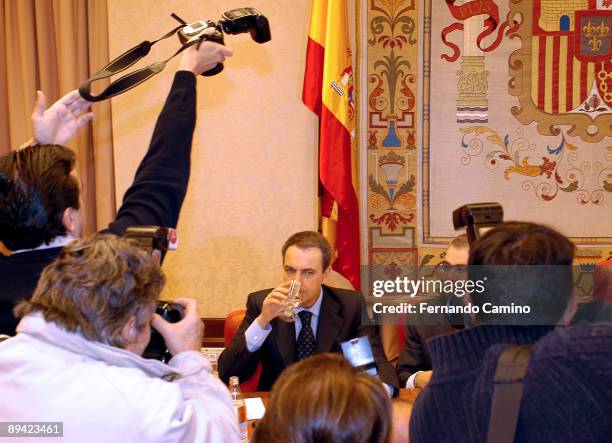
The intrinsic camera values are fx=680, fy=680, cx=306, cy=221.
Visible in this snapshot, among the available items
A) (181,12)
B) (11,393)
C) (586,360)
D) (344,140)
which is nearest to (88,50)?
(181,12)

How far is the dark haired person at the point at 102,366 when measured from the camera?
3.86 ft

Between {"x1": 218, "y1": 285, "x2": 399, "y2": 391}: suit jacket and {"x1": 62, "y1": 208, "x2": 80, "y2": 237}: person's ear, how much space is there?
4.62ft

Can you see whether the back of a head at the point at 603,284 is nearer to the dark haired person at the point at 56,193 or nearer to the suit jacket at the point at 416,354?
the suit jacket at the point at 416,354

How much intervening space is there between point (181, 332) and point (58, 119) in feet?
2.59

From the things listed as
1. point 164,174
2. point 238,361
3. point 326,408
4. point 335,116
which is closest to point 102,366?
point 326,408

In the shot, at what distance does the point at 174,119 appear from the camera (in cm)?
176

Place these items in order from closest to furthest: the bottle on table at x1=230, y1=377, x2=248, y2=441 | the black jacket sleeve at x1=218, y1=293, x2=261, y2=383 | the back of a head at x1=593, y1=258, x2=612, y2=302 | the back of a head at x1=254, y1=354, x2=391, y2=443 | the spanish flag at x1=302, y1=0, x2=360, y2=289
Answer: the back of a head at x1=254, y1=354, x2=391, y2=443 < the bottle on table at x1=230, y1=377, x2=248, y2=441 < the black jacket sleeve at x1=218, y1=293, x2=261, y2=383 < the back of a head at x1=593, y1=258, x2=612, y2=302 < the spanish flag at x1=302, y1=0, x2=360, y2=289

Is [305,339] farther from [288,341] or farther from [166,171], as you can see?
[166,171]

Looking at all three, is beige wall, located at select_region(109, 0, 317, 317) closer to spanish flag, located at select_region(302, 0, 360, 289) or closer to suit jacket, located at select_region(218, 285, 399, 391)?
spanish flag, located at select_region(302, 0, 360, 289)

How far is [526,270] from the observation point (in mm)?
1327

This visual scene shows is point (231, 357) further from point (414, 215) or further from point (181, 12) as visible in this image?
point (181, 12)

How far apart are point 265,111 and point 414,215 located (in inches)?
43.9

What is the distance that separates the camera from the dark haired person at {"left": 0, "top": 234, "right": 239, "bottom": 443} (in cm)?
118

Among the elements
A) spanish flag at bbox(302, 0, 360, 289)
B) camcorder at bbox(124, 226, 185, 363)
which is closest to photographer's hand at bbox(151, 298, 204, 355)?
camcorder at bbox(124, 226, 185, 363)
